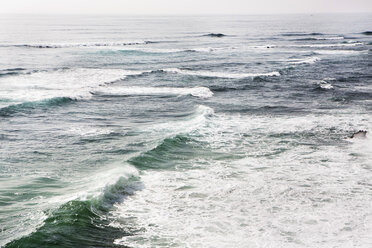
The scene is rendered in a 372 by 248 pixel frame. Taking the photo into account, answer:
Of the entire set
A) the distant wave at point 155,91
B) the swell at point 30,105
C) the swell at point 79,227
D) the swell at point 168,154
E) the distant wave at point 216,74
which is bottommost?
the swell at point 79,227

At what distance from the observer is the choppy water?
35.1 feet

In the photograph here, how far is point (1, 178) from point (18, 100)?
13864 mm

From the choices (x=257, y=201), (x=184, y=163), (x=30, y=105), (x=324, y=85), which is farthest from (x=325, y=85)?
(x=257, y=201)

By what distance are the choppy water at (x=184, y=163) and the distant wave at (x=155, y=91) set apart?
10 centimetres

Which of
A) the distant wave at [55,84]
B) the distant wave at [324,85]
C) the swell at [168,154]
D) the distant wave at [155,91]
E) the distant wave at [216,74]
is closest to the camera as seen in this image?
the swell at [168,154]

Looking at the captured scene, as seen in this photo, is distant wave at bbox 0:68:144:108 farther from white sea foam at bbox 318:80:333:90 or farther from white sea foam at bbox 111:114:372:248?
white sea foam at bbox 318:80:333:90

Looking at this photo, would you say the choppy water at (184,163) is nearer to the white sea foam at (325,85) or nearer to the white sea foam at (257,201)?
the white sea foam at (257,201)

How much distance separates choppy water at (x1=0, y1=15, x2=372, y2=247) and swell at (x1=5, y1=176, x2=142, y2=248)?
4 centimetres

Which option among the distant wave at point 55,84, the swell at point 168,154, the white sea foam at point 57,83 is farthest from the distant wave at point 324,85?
the swell at point 168,154

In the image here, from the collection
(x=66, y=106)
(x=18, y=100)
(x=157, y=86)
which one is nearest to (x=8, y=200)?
(x=66, y=106)

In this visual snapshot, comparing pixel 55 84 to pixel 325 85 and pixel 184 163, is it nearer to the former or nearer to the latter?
pixel 184 163

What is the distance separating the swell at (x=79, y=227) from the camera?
9.96 m

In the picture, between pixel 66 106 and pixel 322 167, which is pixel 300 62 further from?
pixel 322 167

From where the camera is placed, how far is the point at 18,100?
26844 mm
